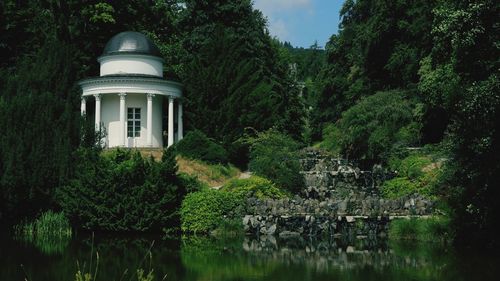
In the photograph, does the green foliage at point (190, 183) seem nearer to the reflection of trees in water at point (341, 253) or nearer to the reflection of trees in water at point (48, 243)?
the reflection of trees in water at point (341, 253)

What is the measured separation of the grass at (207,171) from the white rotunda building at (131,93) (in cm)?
462

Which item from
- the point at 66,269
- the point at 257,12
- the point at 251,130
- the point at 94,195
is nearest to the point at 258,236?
the point at 94,195

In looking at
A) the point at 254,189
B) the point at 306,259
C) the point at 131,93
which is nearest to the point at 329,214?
the point at 254,189

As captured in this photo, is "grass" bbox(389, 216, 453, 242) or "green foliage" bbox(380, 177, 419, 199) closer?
"grass" bbox(389, 216, 453, 242)

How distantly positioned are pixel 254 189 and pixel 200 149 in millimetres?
7829

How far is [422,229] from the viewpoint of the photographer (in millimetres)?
20781

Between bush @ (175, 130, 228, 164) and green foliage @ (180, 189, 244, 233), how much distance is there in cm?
810

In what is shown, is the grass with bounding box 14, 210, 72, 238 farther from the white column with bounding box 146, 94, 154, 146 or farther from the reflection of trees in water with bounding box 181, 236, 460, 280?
the white column with bounding box 146, 94, 154, 146

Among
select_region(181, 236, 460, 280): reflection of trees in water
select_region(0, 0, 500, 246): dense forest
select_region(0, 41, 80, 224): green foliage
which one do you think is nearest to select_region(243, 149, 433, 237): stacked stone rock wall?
select_region(181, 236, 460, 280): reflection of trees in water

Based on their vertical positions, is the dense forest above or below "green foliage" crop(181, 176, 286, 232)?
above

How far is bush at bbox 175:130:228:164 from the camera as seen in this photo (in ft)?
104

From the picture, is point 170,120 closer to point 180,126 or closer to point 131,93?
point 180,126

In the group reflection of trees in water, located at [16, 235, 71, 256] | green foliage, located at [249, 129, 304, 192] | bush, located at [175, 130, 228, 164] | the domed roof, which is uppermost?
the domed roof

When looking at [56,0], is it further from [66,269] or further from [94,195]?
[66,269]
